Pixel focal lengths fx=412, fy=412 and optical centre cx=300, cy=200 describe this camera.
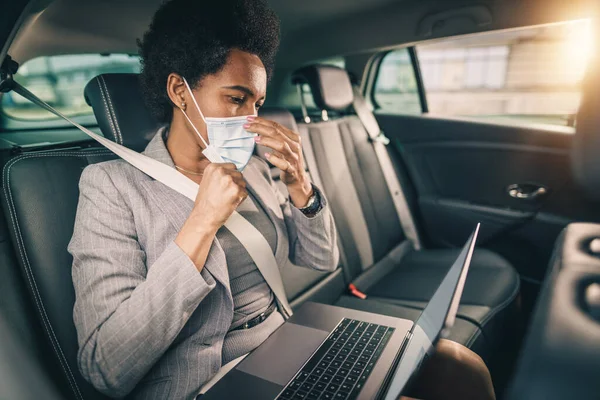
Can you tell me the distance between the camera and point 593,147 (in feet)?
3.61

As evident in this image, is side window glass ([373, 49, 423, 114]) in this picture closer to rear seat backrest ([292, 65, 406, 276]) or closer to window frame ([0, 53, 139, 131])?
rear seat backrest ([292, 65, 406, 276])

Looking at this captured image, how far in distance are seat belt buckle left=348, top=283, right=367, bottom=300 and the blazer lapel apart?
0.95m

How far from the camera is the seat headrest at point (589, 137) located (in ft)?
3.55

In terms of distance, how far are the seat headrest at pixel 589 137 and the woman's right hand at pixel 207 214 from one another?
36.8 inches

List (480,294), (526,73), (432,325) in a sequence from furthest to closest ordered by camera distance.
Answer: (526,73)
(480,294)
(432,325)

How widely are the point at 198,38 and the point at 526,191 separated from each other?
1.82 meters

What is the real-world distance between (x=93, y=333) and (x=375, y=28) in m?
2.17

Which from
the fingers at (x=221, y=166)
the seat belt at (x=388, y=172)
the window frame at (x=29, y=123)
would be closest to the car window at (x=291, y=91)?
the seat belt at (x=388, y=172)

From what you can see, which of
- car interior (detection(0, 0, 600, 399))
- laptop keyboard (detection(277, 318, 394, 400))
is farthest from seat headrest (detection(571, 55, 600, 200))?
laptop keyboard (detection(277, 318, 394, 400))

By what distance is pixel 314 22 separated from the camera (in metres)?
2.39

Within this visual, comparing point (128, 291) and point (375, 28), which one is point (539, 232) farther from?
point (128, 291)

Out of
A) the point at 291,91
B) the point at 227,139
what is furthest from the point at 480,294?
the point at 291,91

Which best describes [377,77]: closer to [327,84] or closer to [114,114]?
[327,84]

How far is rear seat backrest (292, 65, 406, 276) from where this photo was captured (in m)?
2.00
